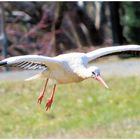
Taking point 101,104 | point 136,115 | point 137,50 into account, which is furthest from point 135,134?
point 137,50

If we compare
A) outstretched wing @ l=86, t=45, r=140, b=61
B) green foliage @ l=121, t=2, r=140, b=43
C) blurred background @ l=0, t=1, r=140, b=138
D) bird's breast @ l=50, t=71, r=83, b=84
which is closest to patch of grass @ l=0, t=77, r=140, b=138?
blurred background @ l=0, t=1, r=140, b=138

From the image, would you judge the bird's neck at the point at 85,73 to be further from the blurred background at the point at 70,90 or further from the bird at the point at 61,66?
the blurred background at the point at 70,90

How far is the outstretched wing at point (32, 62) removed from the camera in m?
1.18

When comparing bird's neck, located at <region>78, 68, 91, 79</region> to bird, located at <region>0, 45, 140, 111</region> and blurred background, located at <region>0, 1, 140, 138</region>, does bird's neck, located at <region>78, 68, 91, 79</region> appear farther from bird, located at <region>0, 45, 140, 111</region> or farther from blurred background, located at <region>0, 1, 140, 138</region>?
blurred background, located at <region>0, 1, 140, 138</region>

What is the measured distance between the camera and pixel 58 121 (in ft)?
21.2

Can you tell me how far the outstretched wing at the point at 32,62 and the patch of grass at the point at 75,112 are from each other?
425cm

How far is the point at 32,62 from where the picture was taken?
121 centimetres

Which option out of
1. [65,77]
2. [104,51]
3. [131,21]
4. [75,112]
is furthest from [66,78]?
[131,21]

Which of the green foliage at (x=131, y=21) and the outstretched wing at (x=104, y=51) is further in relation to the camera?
the green foliage at (x=131, y=21)

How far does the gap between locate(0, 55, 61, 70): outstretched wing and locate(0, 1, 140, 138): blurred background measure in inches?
106

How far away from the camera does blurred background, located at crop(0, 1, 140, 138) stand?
19.9ft

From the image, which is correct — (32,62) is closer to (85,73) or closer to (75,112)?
(85,73)

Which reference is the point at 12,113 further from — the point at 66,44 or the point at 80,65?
the point at 80,65

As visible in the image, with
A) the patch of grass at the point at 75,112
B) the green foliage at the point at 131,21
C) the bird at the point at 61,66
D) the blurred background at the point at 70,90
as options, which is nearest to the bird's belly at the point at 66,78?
the bird at the point at 61,66
